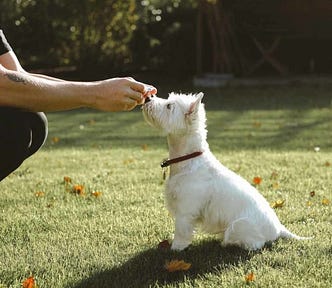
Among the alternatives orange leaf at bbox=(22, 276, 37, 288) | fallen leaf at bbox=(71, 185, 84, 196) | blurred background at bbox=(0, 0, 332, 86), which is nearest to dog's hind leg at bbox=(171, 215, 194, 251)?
orange leaf at bbox=(22, 276, 37, 288)

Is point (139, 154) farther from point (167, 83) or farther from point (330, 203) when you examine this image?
point (167, 83)

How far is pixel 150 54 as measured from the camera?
18.8m

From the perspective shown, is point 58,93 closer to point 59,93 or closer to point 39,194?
point 59,93

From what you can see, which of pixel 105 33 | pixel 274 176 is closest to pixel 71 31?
pixel 105 33

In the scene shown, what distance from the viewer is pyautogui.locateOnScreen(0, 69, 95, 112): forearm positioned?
3.16m

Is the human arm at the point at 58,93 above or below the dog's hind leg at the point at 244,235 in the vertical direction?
above

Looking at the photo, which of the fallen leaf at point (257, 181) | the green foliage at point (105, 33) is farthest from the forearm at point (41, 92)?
the green foliage at point (105, 33)

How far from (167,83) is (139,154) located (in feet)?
33.9

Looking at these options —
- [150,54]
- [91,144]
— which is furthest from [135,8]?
[91,144]

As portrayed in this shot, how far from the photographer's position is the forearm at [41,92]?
3.16 m

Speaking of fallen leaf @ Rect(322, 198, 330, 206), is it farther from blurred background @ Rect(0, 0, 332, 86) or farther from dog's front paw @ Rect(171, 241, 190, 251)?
blurred background @ Rect(0, 0, 332, 86)

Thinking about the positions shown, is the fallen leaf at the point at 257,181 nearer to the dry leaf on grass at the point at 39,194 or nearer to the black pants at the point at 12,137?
Answer: the dry leaf on grass at the point at 39,194

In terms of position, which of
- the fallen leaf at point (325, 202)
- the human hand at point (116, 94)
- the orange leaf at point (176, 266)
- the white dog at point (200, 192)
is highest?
the human hand at point (116, 94)

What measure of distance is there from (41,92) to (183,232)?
1218 millimetres
